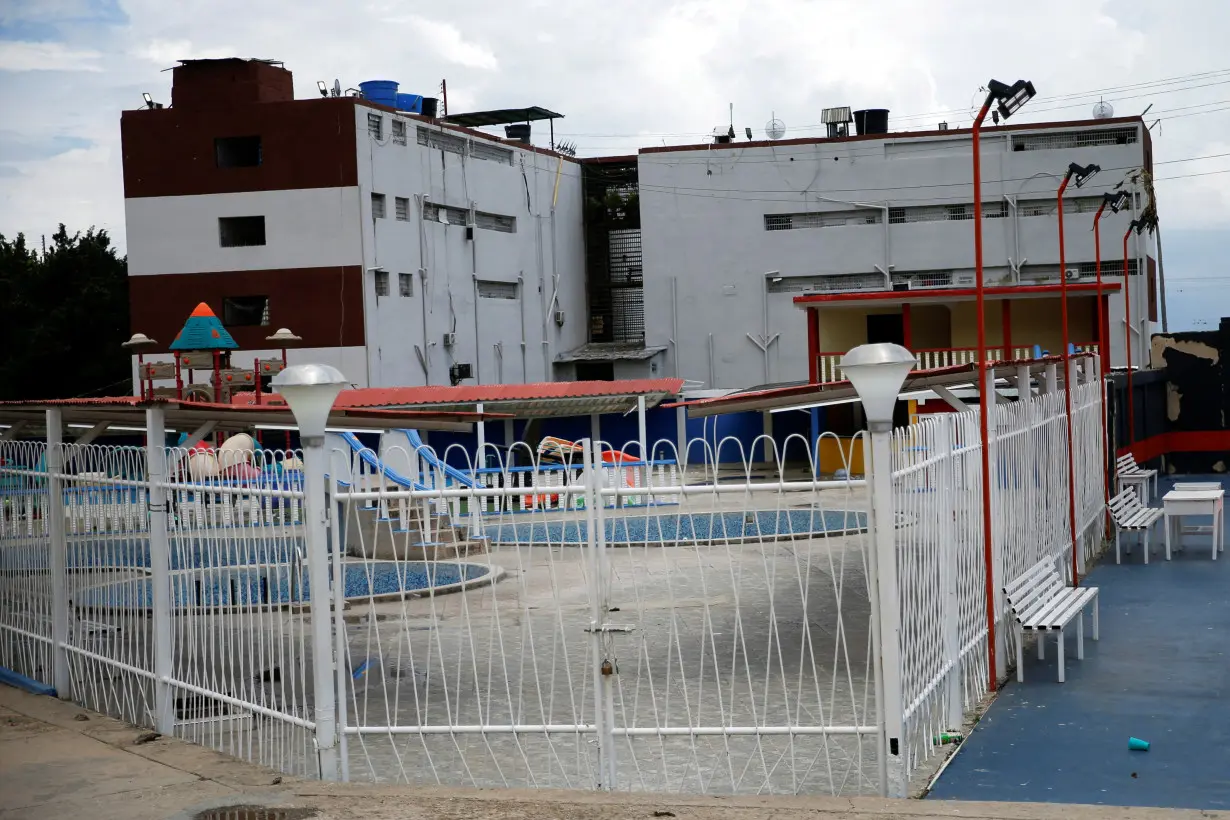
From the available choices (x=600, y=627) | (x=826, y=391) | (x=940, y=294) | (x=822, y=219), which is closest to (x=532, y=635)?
(x=826, y=391)

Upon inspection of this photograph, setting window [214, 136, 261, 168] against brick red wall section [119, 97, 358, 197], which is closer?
brick red wall section [119, 97, 358, 197]

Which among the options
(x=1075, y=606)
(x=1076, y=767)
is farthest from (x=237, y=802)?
(x=1075, y=606)

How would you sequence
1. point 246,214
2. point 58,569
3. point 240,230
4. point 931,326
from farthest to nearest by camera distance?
1. point 240,230
2. point 246,214
3. point 931,326
4. point 58,569

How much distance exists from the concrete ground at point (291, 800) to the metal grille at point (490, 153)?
39.1m

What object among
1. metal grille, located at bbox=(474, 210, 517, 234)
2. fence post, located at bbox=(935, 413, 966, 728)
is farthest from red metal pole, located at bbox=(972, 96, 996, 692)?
metal grille, located at bbox=(474, 210, 517, 234)

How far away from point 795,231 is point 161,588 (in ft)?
133

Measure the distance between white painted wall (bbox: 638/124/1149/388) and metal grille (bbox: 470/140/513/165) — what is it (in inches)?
186

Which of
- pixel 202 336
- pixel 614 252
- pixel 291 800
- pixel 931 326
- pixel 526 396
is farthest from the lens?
pixel 614 252

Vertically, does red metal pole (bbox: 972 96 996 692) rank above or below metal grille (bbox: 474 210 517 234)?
below

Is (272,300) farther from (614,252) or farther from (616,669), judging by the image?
(616,669)

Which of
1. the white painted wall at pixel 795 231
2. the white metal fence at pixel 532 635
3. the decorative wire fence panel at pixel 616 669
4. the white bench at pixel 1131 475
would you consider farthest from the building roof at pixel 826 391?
the white painted wall at pixel 795 231

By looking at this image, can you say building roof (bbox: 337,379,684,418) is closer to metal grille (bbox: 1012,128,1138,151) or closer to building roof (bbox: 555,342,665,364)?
building roof (bbox: 555,342,665,364)

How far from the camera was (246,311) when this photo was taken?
4291 cm

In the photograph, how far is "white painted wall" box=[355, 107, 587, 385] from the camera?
41.7m
